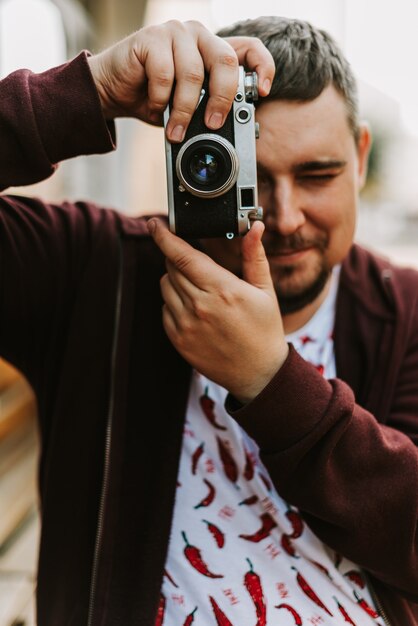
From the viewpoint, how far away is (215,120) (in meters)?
0.94

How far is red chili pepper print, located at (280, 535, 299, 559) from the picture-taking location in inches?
43.9

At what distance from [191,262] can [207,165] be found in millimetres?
141

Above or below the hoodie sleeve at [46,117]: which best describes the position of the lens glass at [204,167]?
below

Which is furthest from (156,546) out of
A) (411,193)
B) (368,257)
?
(411,193)

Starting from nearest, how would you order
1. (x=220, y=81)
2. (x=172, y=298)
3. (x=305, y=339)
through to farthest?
1. (x=220, y=81)
2. (x=172, y=298)
3. (x=305, y=339)

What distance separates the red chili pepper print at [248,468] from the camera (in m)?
1.16

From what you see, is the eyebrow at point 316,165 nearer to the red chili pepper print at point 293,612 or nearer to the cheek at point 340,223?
the cheek at point 340,223

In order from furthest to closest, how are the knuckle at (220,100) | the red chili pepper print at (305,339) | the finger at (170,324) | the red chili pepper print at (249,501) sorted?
the red chili pepper print at (305,339), the red chili pepper print at (249,501), the finger at (170,324), the knuckle at (220,100)

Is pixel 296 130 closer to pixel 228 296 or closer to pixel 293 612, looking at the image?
pixel 228 296

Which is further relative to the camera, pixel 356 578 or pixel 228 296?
pixel 356 578

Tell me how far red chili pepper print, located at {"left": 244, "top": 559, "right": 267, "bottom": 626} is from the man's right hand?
70cm

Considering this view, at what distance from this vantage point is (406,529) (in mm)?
993

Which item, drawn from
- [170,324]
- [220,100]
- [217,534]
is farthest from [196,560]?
[220,100]

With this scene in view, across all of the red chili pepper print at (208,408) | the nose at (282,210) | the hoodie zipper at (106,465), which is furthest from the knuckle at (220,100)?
the red chili pepper print at (208,408)
